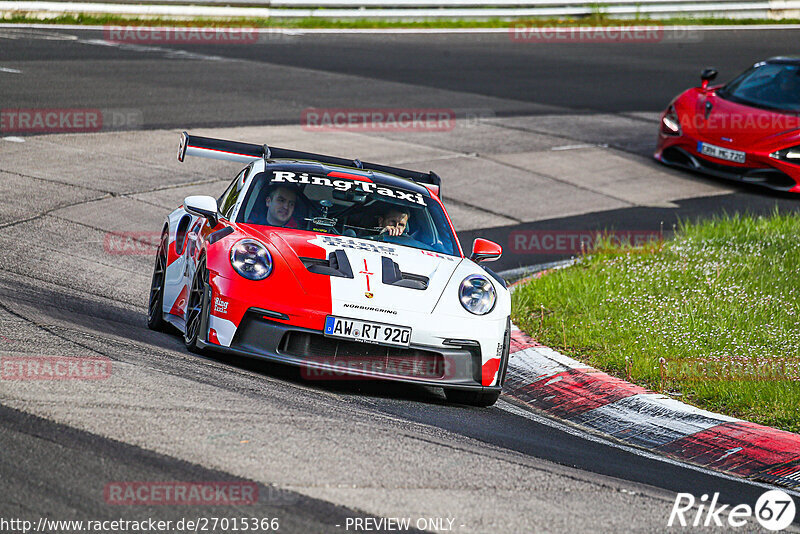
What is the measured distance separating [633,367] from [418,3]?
22.8 m

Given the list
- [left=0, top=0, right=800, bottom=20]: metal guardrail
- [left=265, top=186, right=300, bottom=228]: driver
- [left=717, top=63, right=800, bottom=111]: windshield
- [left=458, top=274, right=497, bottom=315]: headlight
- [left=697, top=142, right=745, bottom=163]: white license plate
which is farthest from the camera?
[left=0, top=0, right=800, bottom=20]: metal guardrail

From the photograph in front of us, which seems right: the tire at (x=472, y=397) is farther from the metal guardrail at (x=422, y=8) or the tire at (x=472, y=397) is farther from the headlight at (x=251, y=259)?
the metal guardrail at (x=422, y=8)

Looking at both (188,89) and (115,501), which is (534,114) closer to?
(188,89)

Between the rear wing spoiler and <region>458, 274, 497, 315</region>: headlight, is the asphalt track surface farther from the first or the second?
the rear wing spoiler

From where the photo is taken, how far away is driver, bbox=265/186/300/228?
7.36m

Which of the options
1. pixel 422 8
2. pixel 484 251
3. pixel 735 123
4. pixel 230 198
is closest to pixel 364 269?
pixel 484 251

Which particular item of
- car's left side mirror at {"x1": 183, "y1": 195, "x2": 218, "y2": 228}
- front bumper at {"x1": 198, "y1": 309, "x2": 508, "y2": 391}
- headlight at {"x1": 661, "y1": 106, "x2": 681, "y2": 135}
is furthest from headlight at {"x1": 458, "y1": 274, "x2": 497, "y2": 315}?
headlight at {"x1": 661, "y1": 106, "x2": 681, "y2": 135}

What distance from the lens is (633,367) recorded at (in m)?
7.58

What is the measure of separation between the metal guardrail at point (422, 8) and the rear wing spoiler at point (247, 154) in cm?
1836

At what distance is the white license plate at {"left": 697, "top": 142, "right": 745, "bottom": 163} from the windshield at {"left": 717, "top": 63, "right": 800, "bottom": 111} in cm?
103

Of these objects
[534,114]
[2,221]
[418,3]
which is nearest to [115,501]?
[2,221]

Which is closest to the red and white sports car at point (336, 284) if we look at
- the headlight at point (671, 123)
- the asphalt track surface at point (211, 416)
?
the asphalt track surface at point (211, 416)

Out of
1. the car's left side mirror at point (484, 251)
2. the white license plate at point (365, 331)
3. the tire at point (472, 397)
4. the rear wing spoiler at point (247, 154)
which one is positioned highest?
the rear wing spoiler at point (247, 154)

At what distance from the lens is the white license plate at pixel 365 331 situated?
6273mm
